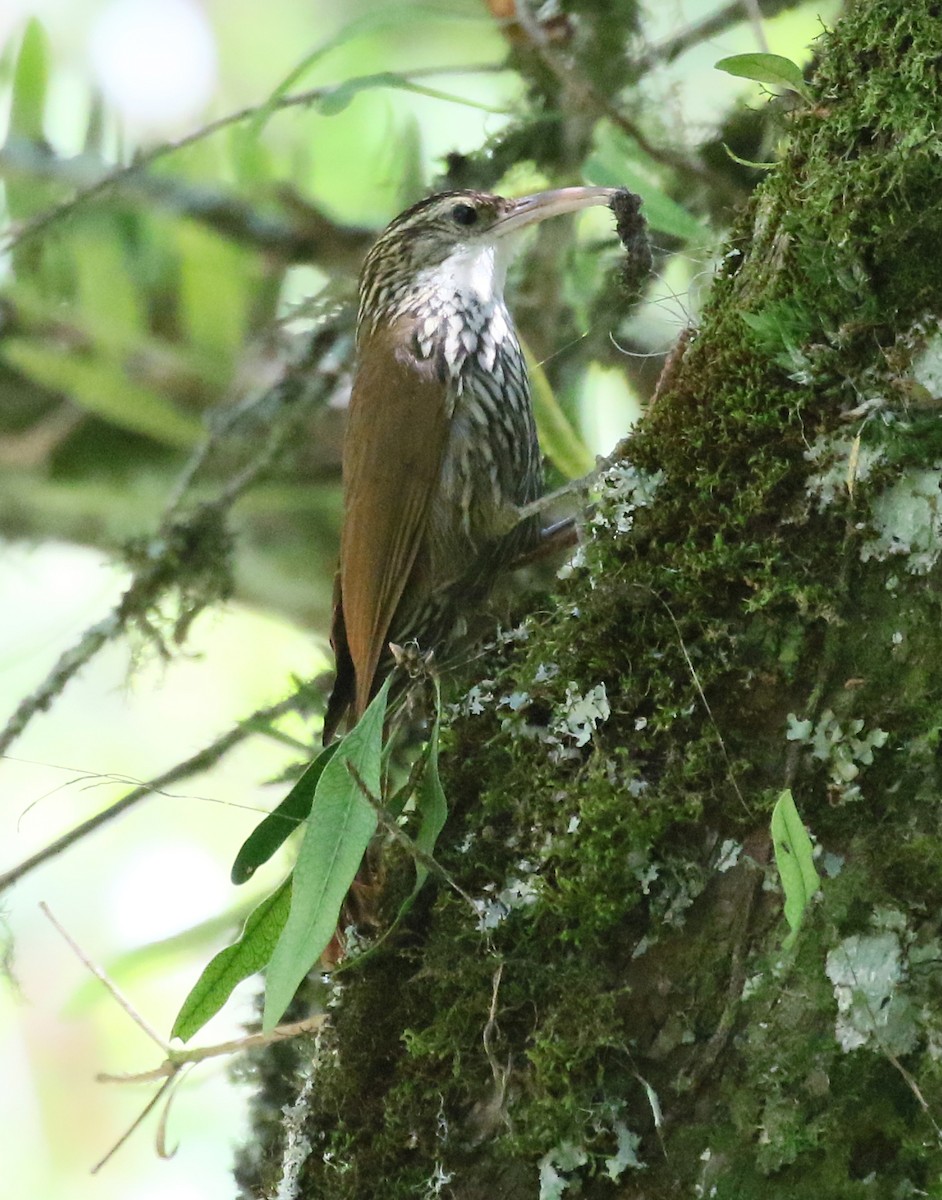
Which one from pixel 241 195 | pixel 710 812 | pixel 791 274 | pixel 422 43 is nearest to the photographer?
pixel 710 812

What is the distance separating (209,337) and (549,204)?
1.05 meters

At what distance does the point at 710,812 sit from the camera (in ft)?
3.53

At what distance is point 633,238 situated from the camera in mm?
1622

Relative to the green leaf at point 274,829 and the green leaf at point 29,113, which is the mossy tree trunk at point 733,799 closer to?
the green leaf at point 274,829

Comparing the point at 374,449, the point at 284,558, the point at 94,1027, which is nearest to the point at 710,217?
the point at 374,449

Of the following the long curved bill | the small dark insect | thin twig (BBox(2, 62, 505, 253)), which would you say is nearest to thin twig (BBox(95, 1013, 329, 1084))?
the small dark insect

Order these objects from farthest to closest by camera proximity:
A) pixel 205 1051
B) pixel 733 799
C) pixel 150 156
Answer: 1. pixel 150 156
2. pixel 205 1051
3. pixel 733 799

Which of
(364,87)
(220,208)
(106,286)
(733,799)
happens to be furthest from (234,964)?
(106,286)

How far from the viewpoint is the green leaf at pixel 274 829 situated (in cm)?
129

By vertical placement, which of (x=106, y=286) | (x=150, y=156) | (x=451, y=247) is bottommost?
(x=451, y=247)

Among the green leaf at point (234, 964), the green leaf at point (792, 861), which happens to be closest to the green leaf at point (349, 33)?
the green leaf at point (234, 964)

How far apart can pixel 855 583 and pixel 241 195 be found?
1.91 metres

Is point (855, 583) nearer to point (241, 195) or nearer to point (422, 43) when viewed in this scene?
point (241, 195)

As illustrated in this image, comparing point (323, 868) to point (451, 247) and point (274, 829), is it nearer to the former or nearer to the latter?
point (274, 829)
